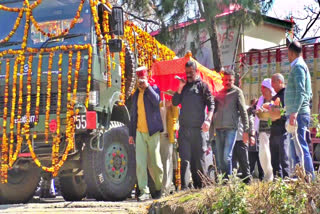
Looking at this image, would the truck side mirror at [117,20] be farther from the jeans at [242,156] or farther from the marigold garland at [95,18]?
the jeans at [242,156]

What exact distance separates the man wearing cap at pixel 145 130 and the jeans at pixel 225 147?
817mm

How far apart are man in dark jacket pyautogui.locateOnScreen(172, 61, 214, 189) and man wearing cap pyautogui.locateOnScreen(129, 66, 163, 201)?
507mm

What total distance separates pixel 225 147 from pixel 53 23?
312cm

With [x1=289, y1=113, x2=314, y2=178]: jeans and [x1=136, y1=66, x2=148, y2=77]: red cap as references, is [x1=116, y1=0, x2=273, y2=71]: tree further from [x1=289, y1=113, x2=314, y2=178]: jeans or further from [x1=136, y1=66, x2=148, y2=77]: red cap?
[x1=289, y1=113, x2=314, y2=178]: jeans

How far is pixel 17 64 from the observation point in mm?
8633

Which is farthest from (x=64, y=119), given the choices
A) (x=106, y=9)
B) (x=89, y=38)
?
(x=106, y=9)

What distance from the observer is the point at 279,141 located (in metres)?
7.99

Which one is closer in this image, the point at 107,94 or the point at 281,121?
the point at 281,121

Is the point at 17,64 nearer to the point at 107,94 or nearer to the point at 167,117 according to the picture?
the point at 107,94

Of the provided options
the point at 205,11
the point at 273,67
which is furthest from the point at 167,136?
the point at 205,11

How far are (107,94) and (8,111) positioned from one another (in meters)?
1.45

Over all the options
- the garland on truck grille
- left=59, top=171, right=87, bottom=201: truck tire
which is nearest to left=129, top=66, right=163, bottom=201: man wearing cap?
the garland on truck grille

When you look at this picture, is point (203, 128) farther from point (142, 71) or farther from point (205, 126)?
Answer: point (142, 71)

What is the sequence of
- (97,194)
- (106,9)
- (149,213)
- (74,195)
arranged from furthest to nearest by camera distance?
(74,195) → (106,9) → (97,194) → (149,213)
